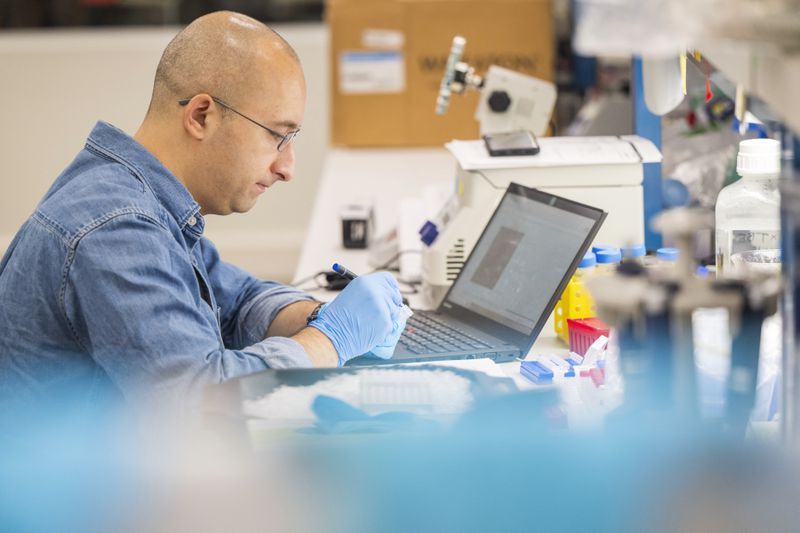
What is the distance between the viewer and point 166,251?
58.4 inches

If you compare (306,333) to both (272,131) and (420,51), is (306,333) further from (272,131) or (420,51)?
(420,51)

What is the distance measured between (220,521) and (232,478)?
5 centimetres

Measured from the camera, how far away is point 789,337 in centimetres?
104

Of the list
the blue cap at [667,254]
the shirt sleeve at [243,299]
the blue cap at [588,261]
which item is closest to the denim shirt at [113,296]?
the shirt sleeve at [243,299]

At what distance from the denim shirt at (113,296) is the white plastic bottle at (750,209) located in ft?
2.51

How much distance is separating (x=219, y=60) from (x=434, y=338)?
598 mm

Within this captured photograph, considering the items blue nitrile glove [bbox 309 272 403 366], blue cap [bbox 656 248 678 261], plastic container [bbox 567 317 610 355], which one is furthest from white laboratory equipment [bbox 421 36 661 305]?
blue nitrile glove [bbox 309 272 403 366]

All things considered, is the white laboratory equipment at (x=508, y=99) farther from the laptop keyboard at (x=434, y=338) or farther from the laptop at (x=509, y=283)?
the laptop keyboard at (x=434, y=338)

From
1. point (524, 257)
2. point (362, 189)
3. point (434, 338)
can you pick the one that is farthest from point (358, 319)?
point (362, 189)

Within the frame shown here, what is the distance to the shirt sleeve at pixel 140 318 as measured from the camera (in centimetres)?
140

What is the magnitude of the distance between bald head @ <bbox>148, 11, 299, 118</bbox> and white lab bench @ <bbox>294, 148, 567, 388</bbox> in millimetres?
676

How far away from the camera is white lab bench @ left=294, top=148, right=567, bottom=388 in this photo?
268 centimetres

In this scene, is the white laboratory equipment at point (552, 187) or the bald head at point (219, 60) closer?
the bald head at point (219, 60)

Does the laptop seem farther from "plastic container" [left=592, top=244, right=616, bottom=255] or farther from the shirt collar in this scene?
the shirt collar
